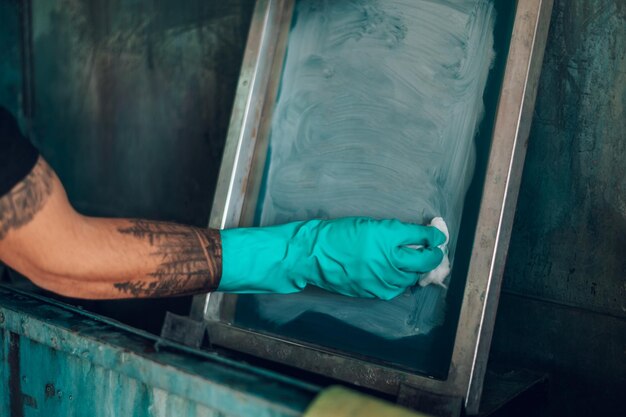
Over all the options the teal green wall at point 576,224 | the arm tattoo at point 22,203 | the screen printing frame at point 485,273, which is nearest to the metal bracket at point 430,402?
the screen printing frame at point 485,273

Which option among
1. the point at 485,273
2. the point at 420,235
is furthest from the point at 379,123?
the point at 485,273

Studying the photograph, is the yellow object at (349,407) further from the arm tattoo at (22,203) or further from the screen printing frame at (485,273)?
the arm tattoo at (22,203)

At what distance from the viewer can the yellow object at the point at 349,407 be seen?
1028 mm

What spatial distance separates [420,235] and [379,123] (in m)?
0.31

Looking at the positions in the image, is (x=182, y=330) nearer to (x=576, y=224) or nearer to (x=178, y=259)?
(x=178, y=259)

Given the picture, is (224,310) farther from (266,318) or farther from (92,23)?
(92,23)

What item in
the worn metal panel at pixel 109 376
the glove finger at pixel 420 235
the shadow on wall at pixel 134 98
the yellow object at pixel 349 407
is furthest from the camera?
the shadow on wall at pixel 134 98

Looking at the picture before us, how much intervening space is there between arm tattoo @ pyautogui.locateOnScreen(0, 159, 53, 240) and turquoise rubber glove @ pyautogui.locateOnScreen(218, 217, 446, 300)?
1.57 feet

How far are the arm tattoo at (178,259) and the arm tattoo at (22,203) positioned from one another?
0.23 m

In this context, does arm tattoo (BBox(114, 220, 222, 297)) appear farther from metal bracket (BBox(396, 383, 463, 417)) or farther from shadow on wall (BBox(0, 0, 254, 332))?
shadow on wall (BBox(0, 0, 254, 332))

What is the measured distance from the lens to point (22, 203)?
1.29 m

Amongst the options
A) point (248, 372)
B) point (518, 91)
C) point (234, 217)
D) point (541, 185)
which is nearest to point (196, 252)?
point (234, 217)

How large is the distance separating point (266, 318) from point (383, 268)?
0.38 meters

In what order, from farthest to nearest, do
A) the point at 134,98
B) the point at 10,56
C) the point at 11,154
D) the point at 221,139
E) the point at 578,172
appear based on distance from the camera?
the point at 10,56
the point at 134,98
the point at 221,139
the point at 578,172
the point at 11,154
